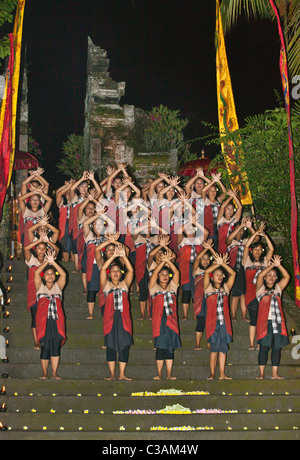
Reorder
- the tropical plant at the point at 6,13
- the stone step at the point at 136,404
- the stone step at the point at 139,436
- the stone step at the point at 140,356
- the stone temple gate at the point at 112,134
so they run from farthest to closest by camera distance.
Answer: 1. the stone temple gate at the point at 112,134
2. the tropical plant at the point at 6,13
3. the stone step at the point at 140,356
4. the stone step at the point at 136,404
5. the stone step at the point at 139,436

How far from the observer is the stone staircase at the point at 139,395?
8.70m

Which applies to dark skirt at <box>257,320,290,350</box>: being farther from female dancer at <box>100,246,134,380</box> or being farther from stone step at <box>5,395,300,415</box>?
female dancer at <box>100,246,134,380</box>

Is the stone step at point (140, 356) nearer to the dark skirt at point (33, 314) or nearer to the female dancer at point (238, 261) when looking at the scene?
the dark skirt at point (33, 314)

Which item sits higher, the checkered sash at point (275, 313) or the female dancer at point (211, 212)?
the female dancer at point (211, 212)

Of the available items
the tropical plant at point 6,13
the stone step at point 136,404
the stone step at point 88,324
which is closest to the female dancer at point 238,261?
the stone step at point 88,324

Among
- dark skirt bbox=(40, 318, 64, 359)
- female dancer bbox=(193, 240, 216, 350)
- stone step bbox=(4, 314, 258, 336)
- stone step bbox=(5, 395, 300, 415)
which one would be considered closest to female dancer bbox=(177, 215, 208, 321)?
female dancer bbox=(193, 240, 216, 350)

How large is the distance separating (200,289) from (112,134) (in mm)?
7962

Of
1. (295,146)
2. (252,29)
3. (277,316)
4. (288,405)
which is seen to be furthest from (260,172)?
(252,29)

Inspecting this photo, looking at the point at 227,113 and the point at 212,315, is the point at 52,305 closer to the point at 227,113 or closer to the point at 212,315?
the point at 212,315

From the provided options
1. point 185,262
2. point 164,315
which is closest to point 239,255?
point 185,262

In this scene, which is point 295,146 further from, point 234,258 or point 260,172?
point 234,258

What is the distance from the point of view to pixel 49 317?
31.3 feet

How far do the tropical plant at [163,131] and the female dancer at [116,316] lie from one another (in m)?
8.16

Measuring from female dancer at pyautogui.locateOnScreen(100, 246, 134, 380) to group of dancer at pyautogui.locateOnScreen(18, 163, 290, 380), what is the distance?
14 mm
